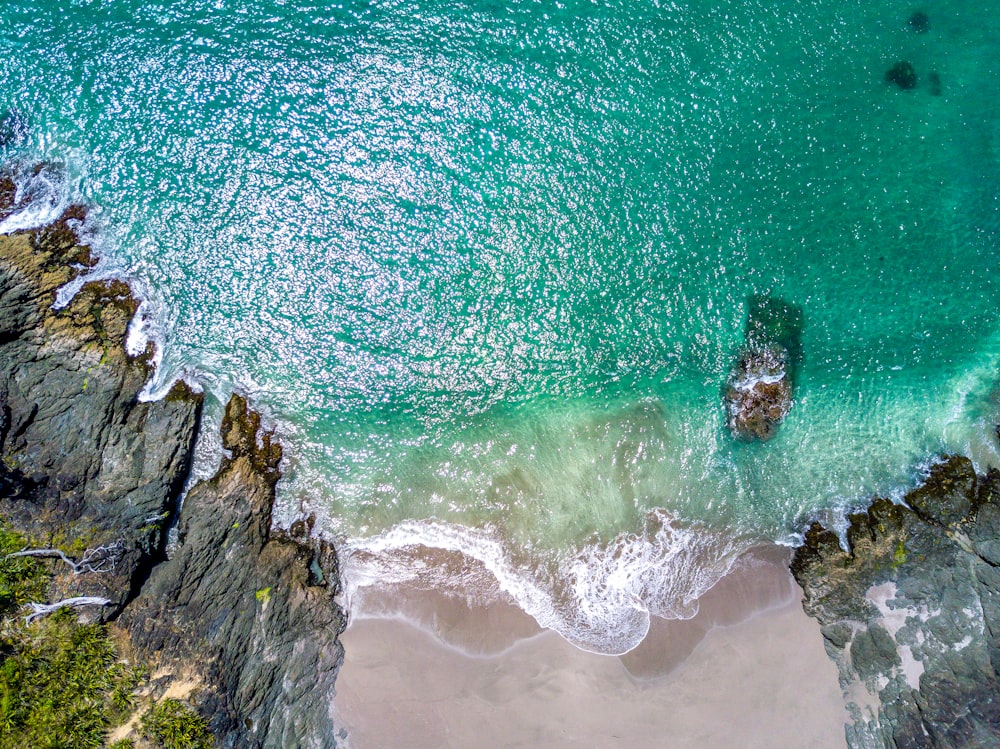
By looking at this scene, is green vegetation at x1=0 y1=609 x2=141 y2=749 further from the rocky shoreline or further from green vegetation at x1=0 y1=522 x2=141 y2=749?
the rocky shoreline

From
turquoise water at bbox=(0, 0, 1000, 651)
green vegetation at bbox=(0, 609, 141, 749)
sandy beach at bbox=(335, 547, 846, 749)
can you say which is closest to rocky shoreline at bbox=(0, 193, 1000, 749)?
green vegetation at bbox=(0, 609, 141, 749)

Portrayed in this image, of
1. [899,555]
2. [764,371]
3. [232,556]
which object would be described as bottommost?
[232,556]

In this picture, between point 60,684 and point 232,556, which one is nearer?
point 60,684

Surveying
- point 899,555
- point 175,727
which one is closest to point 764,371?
point 899,555

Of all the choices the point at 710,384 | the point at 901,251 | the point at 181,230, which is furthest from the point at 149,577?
the point at 901,251

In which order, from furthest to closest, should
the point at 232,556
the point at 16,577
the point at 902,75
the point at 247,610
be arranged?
the point at 902,75
the point at 232,556
the point at 247,610
the point at 16,577

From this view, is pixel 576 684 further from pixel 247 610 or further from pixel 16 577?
pixel 16 577

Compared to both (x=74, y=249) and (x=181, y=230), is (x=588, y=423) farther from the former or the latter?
(x=74, y=249)
